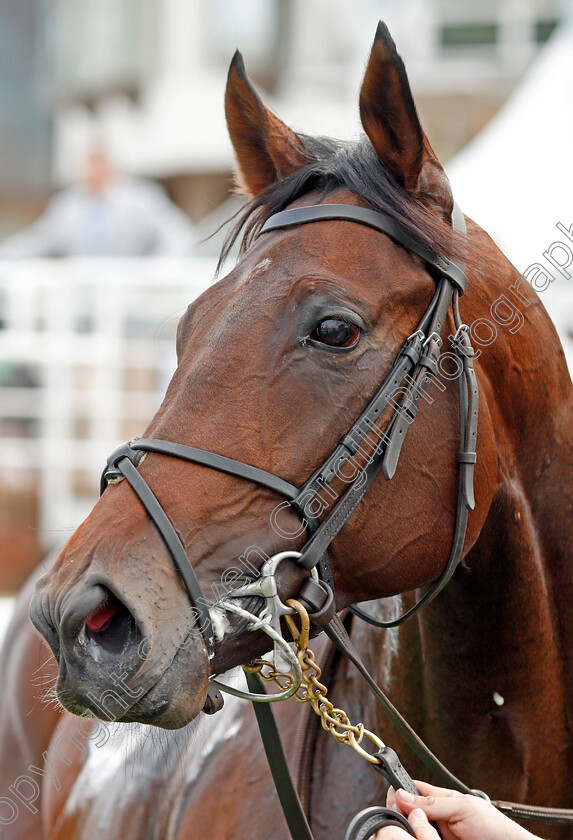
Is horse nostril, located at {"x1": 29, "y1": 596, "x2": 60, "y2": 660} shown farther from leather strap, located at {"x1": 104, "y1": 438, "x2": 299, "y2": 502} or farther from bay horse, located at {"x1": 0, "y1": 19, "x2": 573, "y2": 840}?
leather strap, located at {"x1": 104, "y1": 438, "x2": 299, "y2": 502}

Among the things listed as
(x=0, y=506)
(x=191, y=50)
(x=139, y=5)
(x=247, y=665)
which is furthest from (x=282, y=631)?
(x=139, y=5)

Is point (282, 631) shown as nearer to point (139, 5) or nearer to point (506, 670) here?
point (506, 670)

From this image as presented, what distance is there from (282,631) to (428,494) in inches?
17.3

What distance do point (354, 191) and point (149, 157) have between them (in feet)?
61.9

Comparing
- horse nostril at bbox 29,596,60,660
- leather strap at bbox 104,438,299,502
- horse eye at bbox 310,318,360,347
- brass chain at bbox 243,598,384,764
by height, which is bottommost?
brass chain at bbox 243,598,384,764

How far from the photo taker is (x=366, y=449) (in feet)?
6.83

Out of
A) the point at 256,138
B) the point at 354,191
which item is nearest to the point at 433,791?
the point at 354,191

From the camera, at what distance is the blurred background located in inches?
352

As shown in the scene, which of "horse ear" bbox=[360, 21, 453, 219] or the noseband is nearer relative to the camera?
the noseband

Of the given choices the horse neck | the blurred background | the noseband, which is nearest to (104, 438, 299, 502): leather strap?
the noseband

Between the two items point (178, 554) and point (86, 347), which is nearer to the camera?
point (178, 554)

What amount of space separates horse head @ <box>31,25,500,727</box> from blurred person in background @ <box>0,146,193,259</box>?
8014 millimetres

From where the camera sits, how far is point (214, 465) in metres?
1.97

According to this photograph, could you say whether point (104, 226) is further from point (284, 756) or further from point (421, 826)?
point (421, 826)
